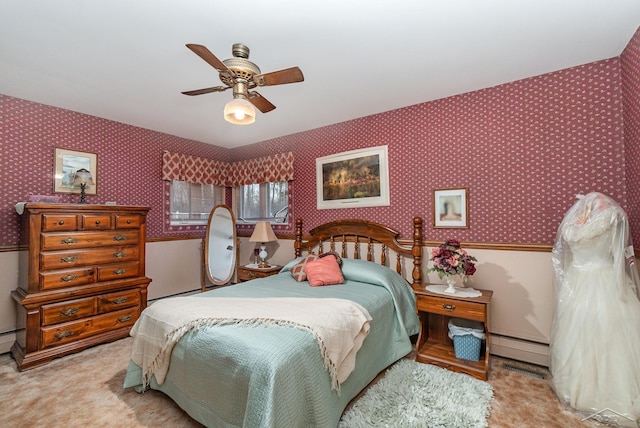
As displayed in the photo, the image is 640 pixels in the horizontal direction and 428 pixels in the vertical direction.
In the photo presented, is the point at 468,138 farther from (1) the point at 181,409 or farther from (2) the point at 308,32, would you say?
(1) the point at 181,409

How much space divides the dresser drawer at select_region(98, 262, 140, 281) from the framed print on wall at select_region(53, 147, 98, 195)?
100 cm

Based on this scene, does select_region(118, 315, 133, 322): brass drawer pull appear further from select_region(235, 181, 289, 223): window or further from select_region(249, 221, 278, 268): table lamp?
select_region(235, 181, 289, 223): window

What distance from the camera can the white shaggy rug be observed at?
6.01 ft

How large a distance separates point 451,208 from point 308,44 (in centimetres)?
202

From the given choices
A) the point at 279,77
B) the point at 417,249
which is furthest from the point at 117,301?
the point at 417,249

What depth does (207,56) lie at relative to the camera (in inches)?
63.4

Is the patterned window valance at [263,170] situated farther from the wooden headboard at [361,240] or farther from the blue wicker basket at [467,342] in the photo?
the blue wicker basket at [467,342]

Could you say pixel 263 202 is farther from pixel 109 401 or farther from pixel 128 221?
pixel 109 401

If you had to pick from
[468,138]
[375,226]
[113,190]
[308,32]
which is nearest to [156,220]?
[113,190]

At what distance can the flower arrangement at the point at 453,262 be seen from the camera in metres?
2.51

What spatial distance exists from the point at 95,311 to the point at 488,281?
387 centimetres

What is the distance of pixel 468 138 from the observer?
114 inches

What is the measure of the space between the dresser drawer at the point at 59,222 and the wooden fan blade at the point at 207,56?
7.35 feet

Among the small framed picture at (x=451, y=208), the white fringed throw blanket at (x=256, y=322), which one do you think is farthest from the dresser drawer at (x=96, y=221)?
the small framed picture at (x=451, y=208)
